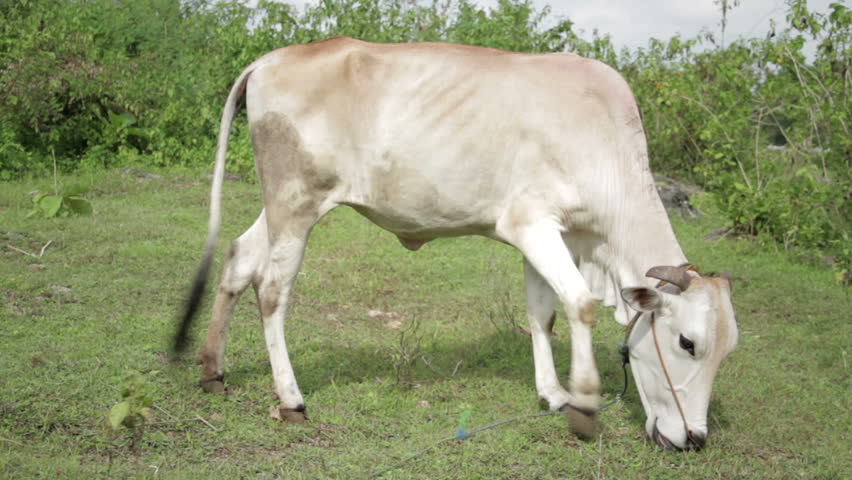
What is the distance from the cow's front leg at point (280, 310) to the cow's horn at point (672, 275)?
164cm

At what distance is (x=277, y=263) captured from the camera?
4.21 meters

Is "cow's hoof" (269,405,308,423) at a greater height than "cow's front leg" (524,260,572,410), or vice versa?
"cow's front leg" (524,260,572,410)

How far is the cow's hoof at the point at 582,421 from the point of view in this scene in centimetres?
384

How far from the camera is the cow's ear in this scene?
3.71 m

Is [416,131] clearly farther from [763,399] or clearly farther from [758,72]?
[758,72]

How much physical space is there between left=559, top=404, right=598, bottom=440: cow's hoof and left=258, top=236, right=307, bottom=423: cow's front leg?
1256 millimetres

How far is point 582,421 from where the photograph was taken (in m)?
3.85

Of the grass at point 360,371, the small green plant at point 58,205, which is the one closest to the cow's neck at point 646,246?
the grass at point 360,371

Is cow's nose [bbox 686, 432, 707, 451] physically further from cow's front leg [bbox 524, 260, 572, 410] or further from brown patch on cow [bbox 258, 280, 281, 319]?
brown patch on cow [bbox 258, 280, 281, 319]

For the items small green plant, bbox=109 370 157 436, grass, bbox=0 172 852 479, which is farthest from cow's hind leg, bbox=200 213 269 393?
small green plant, bbox=109 370 157 436

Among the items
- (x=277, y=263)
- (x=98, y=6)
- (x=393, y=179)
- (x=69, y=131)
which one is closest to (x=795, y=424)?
(x=393, y=179)

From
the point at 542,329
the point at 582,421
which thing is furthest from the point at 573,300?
the point at 542,329

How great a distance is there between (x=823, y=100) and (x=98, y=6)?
839 cm

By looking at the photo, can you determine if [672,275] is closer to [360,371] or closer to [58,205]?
[360,371]
